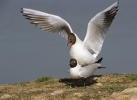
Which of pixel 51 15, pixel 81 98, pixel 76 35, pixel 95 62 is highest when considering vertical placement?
pixel 51 15

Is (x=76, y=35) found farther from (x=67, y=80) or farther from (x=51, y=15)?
(x=67, y=80)

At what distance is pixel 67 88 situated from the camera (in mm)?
13820

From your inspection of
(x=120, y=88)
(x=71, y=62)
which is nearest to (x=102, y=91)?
(x=120, y=88)

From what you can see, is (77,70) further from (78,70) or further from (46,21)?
(46,21)

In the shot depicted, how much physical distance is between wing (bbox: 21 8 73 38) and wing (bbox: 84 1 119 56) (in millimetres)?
836

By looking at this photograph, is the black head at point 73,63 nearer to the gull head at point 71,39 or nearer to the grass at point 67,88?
the gull head at point 71,39

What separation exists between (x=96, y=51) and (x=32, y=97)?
4.37 metres

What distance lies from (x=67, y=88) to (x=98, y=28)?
2904 millimetres

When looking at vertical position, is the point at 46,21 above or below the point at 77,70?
above

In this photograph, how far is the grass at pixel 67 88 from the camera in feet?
38.7

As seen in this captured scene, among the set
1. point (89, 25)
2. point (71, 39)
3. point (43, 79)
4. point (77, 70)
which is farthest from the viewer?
point (43, 79)

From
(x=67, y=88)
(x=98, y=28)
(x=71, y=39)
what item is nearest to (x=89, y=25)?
(x=98, y=28)

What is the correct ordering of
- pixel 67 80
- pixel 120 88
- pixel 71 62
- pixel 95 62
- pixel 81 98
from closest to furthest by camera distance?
pixel 81 98
pixel 120 88
pixel 71 62
pixel 95 62
pixel 67 80

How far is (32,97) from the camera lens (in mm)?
12055
